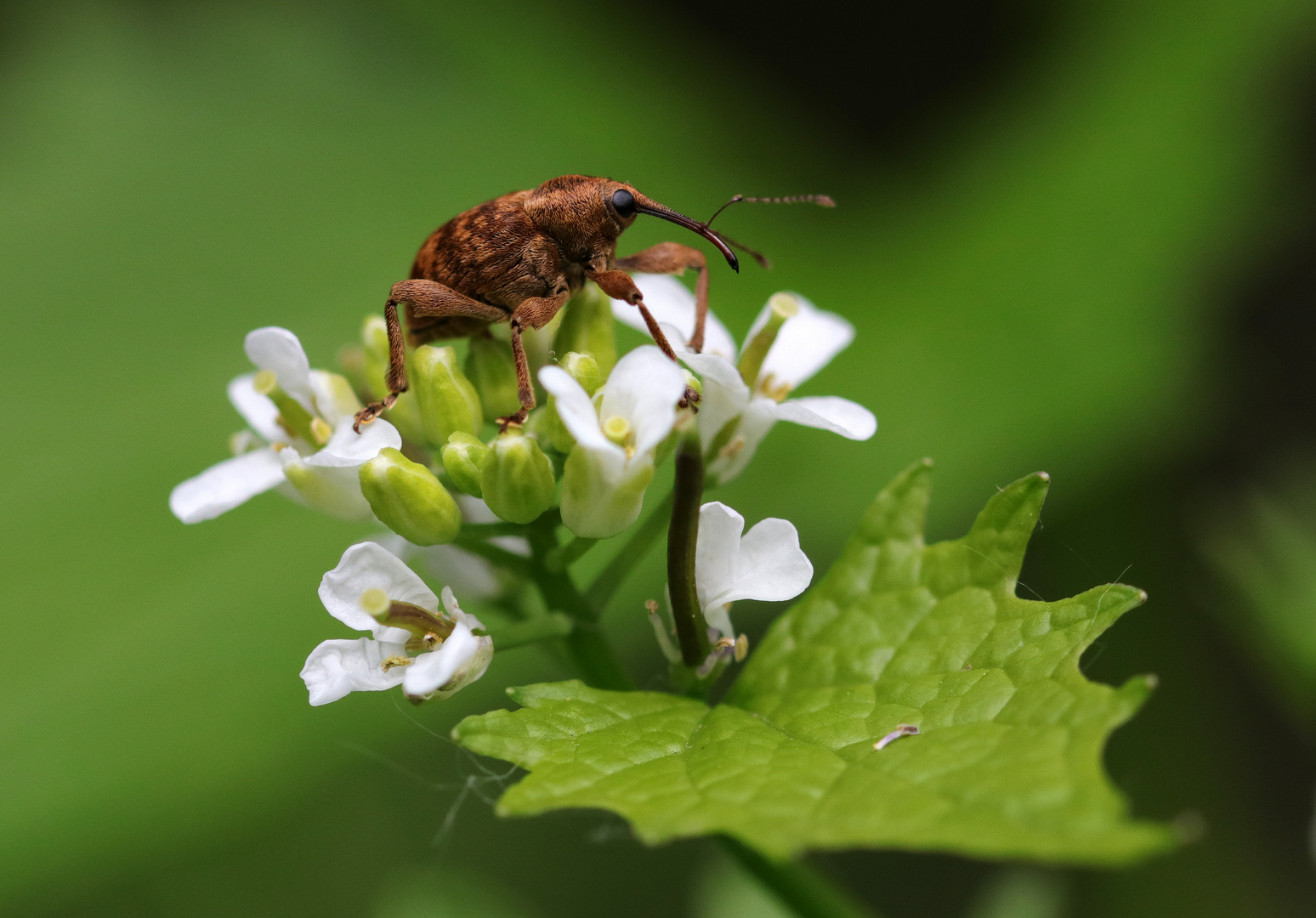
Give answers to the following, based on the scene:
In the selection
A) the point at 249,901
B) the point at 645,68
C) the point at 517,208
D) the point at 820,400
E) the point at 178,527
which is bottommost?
the point at 249,901


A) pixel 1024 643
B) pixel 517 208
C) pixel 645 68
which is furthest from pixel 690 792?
pixel 645 68

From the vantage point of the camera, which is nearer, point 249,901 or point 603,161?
point 249,901

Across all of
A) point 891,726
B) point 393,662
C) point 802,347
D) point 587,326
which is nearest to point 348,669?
point 393,662

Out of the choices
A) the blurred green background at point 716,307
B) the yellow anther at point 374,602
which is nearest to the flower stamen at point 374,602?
the yellow anther at point 374,602

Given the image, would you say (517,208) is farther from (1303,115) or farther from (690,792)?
(1303,115)

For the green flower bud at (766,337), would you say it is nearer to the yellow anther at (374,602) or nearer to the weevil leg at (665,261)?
the weevil leg at (665,261)

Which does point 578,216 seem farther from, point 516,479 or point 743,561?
point 743,561
